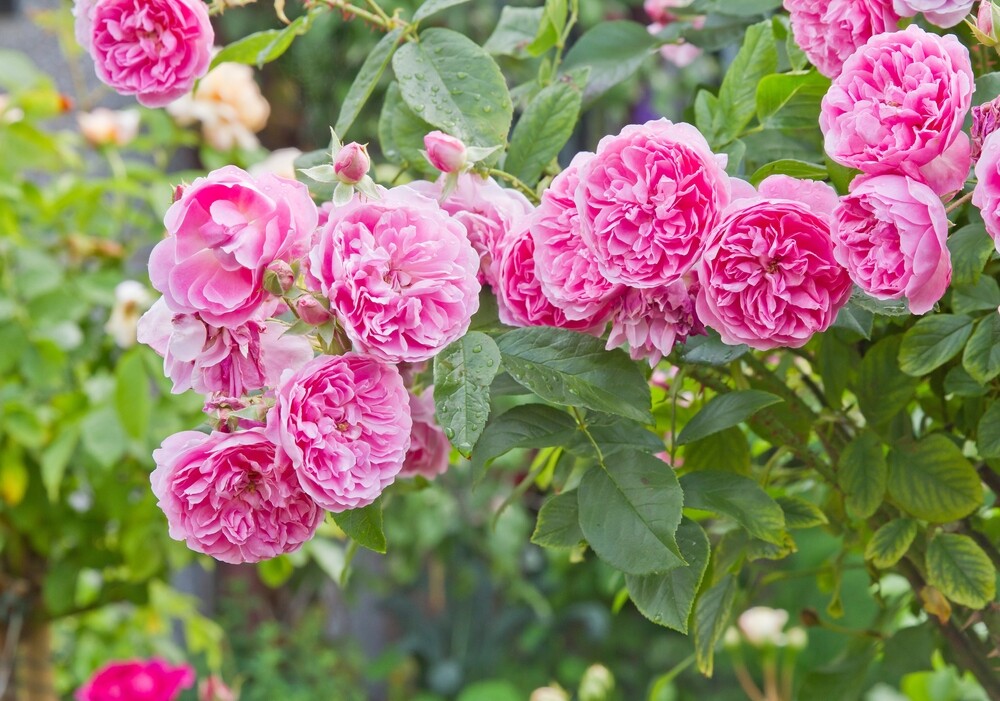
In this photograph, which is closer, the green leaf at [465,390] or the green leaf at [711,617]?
the green leaf at [465,390]

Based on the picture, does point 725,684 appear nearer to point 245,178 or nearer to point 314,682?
point 314,682

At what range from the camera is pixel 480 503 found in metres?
2.42

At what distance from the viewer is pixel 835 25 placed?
428 millimetres

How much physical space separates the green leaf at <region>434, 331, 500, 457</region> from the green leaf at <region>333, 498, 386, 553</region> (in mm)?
45

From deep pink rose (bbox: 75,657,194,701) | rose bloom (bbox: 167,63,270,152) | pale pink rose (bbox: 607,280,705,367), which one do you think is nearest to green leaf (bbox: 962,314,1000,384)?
pale pink rose (bbox: 607,280,705,367)

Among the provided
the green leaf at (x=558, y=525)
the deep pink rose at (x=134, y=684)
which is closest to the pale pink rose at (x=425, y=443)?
the green leaf at (x=558, y=525)

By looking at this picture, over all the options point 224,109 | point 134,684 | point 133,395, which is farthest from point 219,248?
point 224,109

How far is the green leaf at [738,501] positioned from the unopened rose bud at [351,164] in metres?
0.20

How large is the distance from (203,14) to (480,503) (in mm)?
1993

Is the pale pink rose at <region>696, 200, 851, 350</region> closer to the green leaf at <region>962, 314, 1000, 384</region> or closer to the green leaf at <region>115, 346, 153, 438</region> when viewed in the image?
the green leaf at <region>962, 314, 1000, 384</region>

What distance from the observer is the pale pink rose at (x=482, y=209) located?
0.45m

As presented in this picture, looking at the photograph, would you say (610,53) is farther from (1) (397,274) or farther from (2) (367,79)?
(1) (397,274)

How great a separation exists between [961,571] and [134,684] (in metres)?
0.88

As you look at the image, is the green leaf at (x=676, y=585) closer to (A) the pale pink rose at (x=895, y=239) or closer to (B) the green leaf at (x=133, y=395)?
(A) the pale pink rose at (x=895, y=239)
